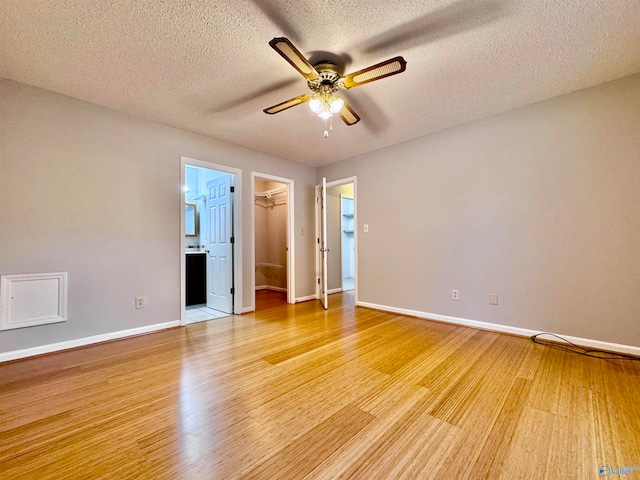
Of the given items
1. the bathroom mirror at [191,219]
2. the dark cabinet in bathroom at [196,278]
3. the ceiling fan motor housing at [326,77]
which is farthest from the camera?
the bathroom mirror at [191,219]

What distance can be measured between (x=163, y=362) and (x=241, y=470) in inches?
57.8

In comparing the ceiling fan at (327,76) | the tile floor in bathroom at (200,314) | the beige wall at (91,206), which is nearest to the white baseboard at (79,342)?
the beige wall at (91,206)

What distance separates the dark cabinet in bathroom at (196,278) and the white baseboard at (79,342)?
1.18 meters

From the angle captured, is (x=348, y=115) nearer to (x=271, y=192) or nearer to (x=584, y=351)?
(x=584, y=351)

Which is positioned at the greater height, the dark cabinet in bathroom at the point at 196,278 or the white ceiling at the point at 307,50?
the white ceiling at the point at 307,50

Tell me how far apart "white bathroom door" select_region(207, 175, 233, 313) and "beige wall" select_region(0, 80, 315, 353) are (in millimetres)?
683

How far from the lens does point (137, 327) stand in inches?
116

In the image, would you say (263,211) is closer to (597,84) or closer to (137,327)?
(137,327)

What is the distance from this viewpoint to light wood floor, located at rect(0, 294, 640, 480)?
1188mm

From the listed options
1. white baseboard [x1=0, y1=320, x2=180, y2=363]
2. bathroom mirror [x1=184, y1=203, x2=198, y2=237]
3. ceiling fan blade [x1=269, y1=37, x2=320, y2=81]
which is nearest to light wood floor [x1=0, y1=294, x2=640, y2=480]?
white baseboard [x1=0, y1=320, x2=180, y2=363]

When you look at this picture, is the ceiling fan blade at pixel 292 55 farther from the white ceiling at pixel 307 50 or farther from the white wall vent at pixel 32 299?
the white wall vent at pixel 32 299

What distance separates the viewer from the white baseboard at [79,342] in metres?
2.31

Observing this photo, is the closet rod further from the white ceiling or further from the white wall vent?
the white wall vent

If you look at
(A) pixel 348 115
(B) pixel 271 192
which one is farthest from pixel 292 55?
(B) pixel 271 192
